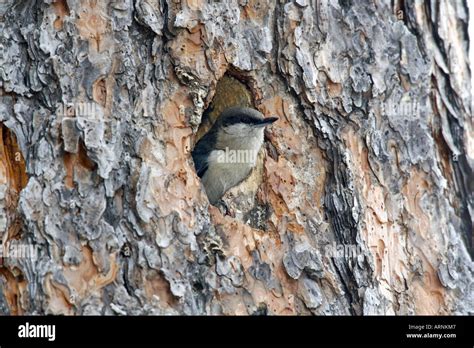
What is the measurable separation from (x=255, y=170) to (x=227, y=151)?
0.38m

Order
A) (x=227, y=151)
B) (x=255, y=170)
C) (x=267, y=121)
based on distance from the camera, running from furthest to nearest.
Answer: (x=227, y=151), (x=255, y=170), (x=267, y=121)

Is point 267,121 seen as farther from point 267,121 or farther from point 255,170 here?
point 255,170

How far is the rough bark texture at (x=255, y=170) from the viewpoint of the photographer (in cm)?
339

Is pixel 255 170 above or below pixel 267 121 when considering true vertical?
below

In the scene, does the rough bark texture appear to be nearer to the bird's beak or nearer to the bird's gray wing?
the bird's beak

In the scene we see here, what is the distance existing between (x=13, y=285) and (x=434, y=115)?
7.88 feet

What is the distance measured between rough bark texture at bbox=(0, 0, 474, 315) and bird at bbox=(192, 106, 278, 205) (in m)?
0.13

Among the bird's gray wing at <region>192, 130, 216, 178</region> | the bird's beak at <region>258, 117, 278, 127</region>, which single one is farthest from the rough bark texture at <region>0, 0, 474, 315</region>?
the bird's gray wing at <region>192, 130, 216, 178</region>

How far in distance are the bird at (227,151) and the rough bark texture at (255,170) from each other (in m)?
0.13

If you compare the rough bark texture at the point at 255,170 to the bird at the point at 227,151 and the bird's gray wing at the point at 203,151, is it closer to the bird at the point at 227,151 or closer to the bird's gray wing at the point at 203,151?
the bird at the point at 227,151

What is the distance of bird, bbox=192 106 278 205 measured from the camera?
4.30 meters

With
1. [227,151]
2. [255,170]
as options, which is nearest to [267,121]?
[255,170]

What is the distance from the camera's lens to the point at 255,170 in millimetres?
4320
